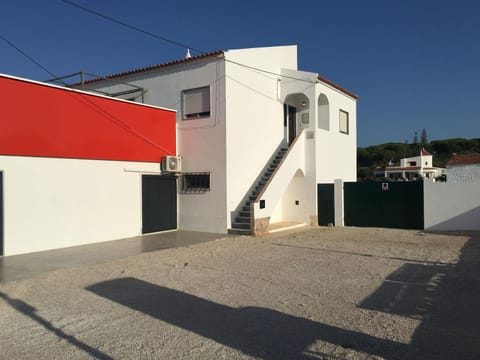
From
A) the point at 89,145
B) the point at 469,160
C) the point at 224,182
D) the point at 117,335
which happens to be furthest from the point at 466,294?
the point at 469,160

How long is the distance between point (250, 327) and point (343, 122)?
611 inches

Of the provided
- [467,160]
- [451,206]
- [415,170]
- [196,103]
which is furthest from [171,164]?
[415,170]

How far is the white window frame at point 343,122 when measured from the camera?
18.4 meters

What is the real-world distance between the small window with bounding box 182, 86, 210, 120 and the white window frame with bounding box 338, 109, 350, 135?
7.24m

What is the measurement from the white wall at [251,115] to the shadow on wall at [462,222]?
654cm

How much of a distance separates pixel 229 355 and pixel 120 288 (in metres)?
3.35

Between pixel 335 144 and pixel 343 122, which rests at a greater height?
pixel 343 122

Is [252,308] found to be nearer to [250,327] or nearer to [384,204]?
[250,327]

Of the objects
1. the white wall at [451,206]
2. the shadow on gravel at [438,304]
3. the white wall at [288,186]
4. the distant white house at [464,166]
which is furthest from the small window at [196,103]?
the distant white house at [464,166]

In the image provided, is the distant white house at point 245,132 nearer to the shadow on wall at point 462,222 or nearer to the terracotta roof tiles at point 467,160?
the shadow on wall at point 462,222

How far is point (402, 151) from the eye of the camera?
307 ft

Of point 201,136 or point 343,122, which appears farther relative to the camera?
point 343,122

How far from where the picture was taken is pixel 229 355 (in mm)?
3924

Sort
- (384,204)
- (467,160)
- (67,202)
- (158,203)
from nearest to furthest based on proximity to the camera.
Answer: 1. (67,202)
2. (158,203)
3. (384,204)
4. (467,160)
